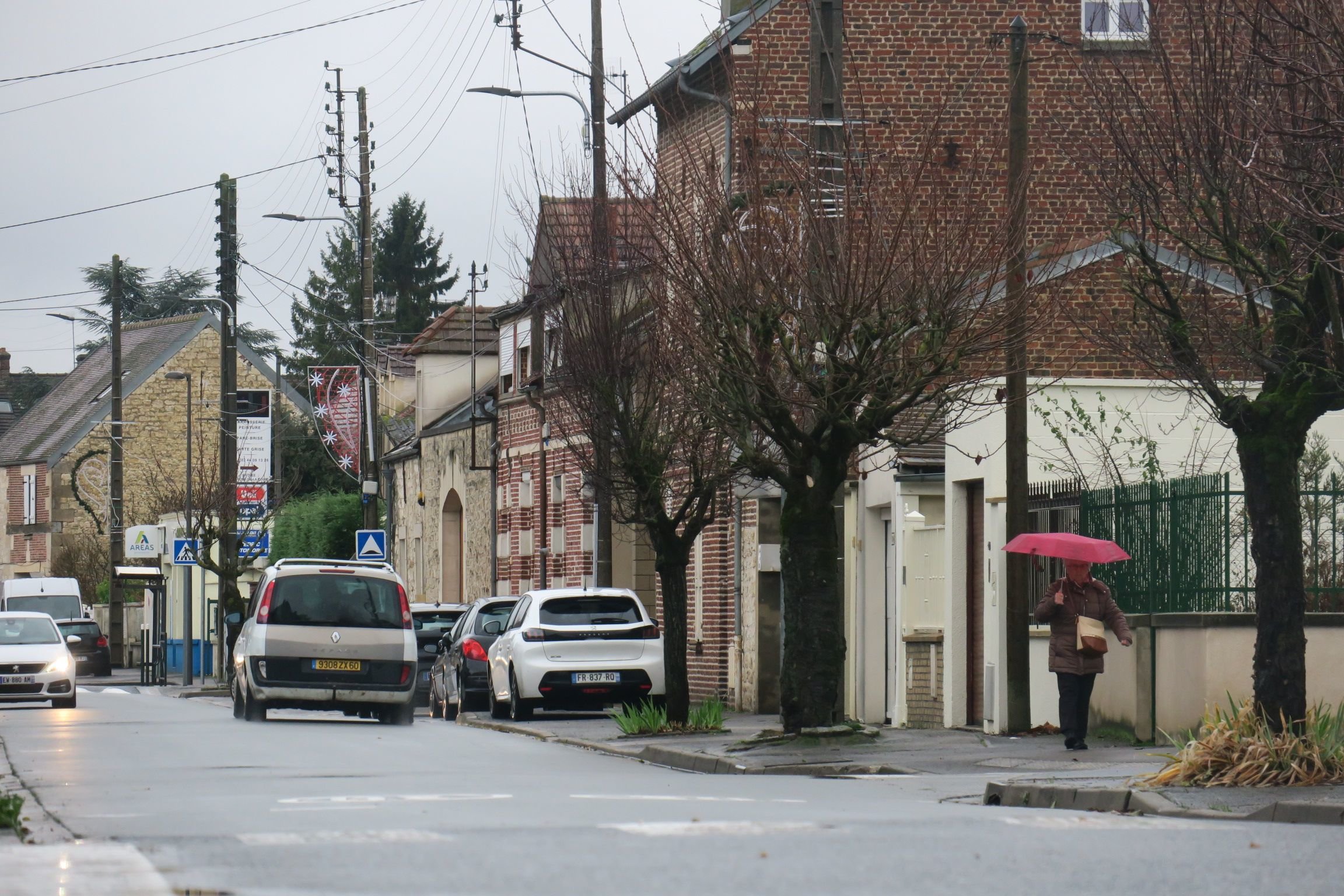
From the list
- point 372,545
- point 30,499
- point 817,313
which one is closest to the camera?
point 817,313

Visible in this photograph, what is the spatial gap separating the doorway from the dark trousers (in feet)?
15.7

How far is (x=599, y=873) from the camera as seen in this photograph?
28.1 feet

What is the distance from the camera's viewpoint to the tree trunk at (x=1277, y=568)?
14.6m

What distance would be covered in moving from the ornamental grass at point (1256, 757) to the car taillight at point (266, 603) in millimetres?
13171

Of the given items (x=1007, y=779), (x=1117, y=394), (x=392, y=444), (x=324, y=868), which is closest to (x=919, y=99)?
(x=1117, y=394)

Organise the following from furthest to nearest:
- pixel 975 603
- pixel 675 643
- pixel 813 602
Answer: pixel 975 603 → pixel 675 643 → pixel 813 602

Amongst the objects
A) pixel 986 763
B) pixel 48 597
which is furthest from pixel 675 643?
pixel 48 597

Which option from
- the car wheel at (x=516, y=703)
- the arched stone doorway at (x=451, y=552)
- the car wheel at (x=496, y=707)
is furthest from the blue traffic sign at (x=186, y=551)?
the car wheel at (x=516, y=703)

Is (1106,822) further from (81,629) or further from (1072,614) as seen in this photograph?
(81,629)

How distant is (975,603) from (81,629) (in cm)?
3523

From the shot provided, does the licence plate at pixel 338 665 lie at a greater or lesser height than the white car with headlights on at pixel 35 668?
greater

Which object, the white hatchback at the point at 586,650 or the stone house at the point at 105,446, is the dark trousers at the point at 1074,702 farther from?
the stone house at the point at 105,446

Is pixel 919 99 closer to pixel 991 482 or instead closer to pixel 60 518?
pixel 991 482

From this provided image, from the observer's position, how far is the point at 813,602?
19.2m
